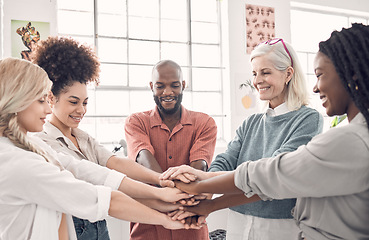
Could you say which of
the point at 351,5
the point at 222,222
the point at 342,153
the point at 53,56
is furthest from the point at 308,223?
the point at 351,5

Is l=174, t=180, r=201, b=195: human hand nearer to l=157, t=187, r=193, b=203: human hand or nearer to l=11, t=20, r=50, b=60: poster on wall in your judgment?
l=157, t=187, r=193, b=203: human hand

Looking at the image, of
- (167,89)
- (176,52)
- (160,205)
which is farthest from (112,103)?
(160,205)

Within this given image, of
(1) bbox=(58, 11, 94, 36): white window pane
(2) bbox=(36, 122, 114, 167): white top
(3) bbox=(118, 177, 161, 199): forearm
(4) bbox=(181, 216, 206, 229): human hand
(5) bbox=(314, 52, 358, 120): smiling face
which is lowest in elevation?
(4) bbox=(181, 216, 206, 229): human hand

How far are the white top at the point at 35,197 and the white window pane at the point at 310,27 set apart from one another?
4700mm

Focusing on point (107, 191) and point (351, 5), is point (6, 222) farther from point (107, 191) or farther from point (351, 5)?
point (351, 5)

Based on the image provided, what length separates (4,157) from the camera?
1208 millimetres

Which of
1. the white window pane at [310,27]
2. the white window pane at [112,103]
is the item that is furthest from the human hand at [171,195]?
the white window pane at [310,27]

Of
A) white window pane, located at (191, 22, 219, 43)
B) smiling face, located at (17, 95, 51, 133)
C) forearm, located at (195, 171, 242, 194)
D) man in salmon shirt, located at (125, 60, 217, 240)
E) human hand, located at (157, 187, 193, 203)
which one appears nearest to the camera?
smiling face, located at (17, 95, 51, 133)

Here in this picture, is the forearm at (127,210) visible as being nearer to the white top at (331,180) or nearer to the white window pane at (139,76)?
the white top at (331,180)

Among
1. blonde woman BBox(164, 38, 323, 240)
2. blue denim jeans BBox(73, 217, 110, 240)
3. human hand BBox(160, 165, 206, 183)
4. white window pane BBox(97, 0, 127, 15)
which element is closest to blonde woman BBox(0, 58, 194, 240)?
blue denim jeans BBox(73, 217, 110, 240)

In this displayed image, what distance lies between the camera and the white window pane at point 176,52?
4605mm

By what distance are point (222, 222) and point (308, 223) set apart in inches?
104

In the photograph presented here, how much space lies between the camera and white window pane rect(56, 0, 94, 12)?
414 centimetres

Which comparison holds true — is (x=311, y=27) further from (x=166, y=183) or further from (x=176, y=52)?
(x=166, y=183)
